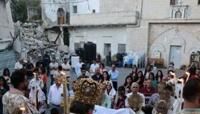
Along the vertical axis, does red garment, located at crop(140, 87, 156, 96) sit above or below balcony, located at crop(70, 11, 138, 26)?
below

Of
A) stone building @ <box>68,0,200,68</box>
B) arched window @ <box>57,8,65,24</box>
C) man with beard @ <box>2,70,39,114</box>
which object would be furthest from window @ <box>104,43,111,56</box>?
man with beard @ <box>2,70,39,114</box>

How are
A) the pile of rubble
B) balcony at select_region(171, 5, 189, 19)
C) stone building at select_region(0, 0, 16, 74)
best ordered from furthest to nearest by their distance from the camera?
balcony at select_region(171, 5, 189, 19), the pile of rubble, stone building at select_region(0, 0, 16, 74)

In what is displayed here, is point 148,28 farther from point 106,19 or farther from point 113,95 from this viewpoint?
point 113,95

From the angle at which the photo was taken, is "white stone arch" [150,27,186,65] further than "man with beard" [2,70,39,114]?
Yes

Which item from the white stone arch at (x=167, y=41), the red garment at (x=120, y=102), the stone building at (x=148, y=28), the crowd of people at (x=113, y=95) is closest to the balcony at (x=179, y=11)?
the stone building at (x=148, y=28)

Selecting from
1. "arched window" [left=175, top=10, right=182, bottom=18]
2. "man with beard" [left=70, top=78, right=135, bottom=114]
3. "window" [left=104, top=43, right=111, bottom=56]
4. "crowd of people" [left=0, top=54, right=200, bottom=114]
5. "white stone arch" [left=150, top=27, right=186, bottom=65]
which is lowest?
"window" [left=104, top=43, right=111, bottom=56]

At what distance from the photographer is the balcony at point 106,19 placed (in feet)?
111

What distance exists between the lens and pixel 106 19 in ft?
116

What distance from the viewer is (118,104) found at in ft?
31.2

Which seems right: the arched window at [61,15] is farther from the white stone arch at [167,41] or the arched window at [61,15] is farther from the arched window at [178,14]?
the arched window at [178,14]

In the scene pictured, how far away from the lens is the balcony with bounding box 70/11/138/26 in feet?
111

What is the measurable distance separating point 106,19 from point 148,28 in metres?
4.28

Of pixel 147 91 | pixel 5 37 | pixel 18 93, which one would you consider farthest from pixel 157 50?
pixel 18 93

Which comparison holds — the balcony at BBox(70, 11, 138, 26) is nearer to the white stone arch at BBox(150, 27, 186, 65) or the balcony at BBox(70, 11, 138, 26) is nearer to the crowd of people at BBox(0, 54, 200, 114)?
the white stone arch at BBox(150, 27, 186, 65)
